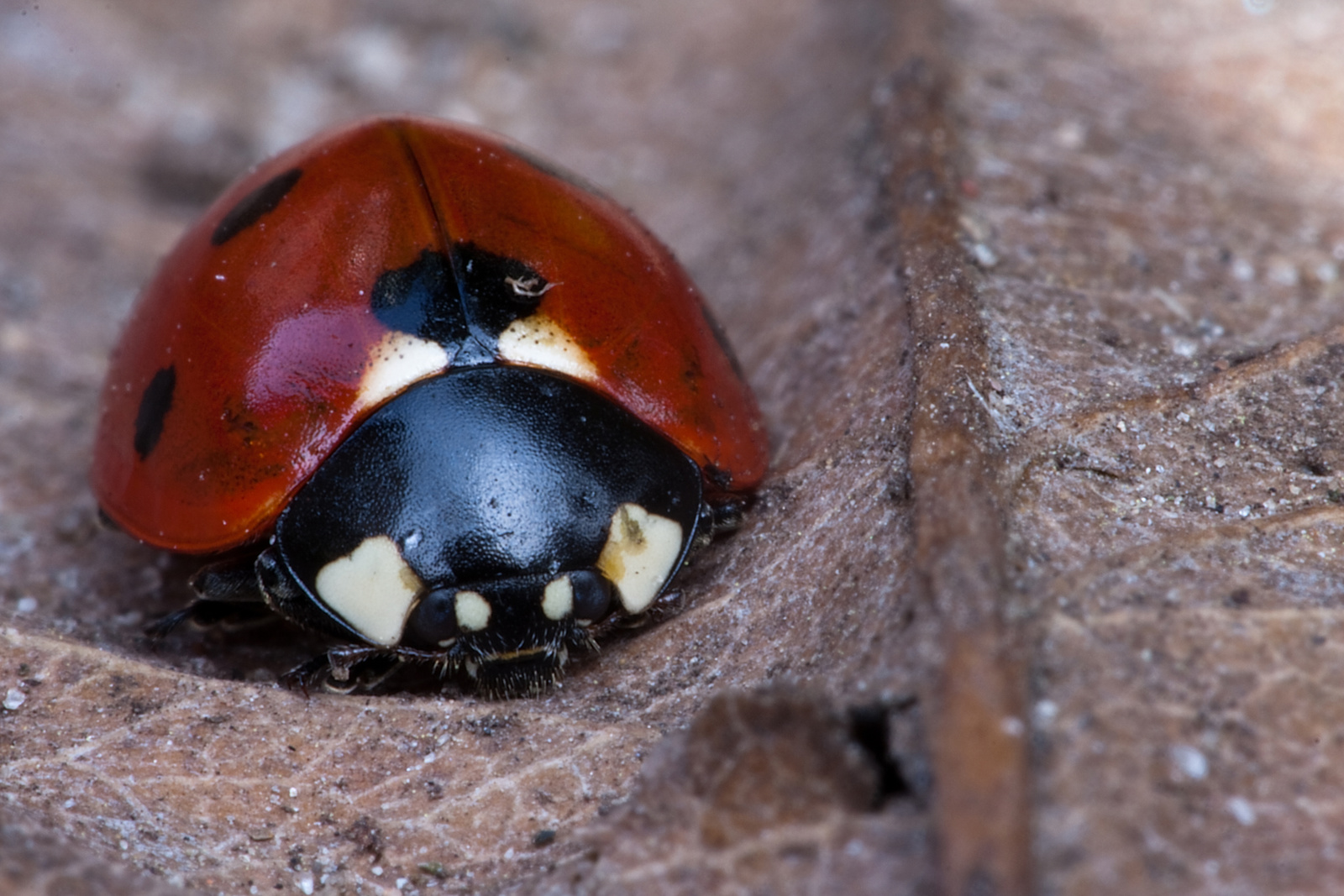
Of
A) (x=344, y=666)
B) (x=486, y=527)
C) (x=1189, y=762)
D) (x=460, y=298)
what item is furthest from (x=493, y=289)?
(x=1189, y=762)

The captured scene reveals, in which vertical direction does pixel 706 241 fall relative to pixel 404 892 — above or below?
above

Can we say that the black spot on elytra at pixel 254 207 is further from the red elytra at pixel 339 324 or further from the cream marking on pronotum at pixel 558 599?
the cream marking on pronotum at pixel 558 599

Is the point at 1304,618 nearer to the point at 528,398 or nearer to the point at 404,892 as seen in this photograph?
the point at 528,398

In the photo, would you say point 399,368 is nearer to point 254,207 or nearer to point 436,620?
point 436,620

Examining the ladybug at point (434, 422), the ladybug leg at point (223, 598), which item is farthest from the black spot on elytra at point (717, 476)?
the ladybug leg at point (223, 598)

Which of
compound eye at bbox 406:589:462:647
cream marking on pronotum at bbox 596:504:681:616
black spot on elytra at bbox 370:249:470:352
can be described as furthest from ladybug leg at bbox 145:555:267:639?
cream marking on pronotum at bbox 596:504:681:616

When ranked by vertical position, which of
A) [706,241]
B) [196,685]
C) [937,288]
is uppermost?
[937,288]

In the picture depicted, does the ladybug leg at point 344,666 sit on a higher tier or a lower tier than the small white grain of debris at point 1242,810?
lower

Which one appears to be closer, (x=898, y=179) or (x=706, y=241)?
(x=898, y=179)

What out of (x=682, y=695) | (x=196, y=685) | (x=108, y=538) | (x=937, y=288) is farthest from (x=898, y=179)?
(x=108, y=538)
